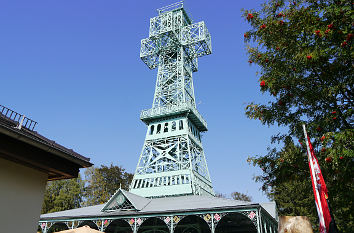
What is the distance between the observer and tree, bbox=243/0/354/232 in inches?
282

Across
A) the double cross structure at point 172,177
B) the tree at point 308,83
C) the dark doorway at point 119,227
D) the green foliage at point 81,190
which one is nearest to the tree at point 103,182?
the green foliage at point 81,190

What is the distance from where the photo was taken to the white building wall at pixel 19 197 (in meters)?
5.60

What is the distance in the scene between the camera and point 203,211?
62.7 feet

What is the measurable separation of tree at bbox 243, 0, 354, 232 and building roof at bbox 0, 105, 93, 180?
19.5ft

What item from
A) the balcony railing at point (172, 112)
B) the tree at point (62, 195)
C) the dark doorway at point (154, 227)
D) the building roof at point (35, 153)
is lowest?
the building roof at point (35, 153)

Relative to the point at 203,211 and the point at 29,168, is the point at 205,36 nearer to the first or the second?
the point at 203,211

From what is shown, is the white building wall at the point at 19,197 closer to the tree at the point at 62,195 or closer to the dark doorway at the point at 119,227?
the dark doorway at the point at 119,227

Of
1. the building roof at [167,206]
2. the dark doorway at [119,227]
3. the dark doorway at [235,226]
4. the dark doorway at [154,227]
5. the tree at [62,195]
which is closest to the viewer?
the building roof at [167,206]

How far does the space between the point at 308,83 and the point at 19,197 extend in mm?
8418

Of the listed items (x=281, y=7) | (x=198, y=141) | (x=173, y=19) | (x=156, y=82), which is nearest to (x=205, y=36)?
(x=173, y=19)

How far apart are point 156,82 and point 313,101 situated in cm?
3164

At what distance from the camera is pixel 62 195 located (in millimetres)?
41812

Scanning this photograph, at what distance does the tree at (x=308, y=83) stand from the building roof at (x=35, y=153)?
595 cm

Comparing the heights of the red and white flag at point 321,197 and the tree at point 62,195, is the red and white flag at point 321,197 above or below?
below
